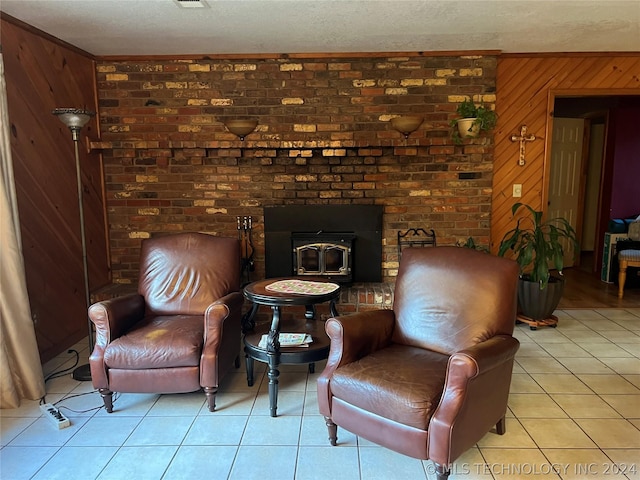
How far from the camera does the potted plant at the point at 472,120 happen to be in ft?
12.4

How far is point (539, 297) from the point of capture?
3.80m

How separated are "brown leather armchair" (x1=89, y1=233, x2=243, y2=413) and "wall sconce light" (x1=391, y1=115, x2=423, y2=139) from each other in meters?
1.87

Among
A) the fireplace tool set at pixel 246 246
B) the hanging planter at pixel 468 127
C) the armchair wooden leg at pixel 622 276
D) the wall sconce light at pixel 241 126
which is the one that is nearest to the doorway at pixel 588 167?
the armchair wooden leg at pixel 622 276

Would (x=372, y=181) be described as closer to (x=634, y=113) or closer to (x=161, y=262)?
(x=161, y=262)

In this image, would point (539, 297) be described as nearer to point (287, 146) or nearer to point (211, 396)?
point (287, 146)

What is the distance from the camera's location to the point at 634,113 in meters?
5.61

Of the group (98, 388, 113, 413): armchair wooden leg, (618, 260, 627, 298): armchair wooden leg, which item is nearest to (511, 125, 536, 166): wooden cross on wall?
(618, 260, 627, 298): armchair wooden leg

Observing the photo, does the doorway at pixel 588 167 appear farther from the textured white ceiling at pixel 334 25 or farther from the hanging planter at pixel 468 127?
the hanging planter at pixel 468 127

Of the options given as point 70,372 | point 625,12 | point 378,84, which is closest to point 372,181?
point 378,84

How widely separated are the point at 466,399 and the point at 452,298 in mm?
621

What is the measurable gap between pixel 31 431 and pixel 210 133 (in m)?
2.74

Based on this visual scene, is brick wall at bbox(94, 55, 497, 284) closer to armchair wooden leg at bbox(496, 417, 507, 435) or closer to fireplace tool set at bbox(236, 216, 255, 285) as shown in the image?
fireplace tool set at bbox(236, 216, 255, 285)

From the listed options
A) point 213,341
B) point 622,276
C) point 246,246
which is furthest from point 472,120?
point 213,341

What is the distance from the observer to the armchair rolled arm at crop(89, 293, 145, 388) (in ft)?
8.07
